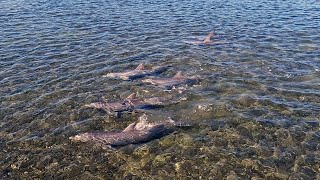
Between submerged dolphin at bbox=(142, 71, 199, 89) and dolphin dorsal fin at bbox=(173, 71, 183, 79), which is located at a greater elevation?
dolphin dorsal fin at bbox=(173, 71, 183, 79)

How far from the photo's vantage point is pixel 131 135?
13578 millimetres

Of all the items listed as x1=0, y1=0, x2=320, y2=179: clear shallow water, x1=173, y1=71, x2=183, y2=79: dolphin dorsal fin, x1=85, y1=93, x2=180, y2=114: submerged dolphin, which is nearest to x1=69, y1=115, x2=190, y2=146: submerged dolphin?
x1=0, y1=0, x2=320, y2=179: clear shallow water

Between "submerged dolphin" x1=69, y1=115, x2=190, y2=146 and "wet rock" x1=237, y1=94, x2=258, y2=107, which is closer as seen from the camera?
"submerged dolphin" x1=69, y1=115, x2=190, y2=146

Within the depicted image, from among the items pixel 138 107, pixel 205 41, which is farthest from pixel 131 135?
pixel 205 41

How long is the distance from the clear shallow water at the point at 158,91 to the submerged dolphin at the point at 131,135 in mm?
319

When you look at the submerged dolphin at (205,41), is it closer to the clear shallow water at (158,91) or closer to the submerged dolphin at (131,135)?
the clear shallow water at (158,91)

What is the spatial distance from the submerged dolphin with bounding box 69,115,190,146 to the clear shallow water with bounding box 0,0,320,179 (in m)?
0.32

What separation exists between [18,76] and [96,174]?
951cm

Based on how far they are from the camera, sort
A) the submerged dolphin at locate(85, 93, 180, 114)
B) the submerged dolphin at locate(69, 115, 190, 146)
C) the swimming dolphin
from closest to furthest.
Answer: the submerged dolphin at locate(69, 115, 190, 146) → the submerged dolphin at locate(85, 93, 180, 114) → the swimming dolphin

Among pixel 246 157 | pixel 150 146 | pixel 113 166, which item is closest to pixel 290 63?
pixel 246 157

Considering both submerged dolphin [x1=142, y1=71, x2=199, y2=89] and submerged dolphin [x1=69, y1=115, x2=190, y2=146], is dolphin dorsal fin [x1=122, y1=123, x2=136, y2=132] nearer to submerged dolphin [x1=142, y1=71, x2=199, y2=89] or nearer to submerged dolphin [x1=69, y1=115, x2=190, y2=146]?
submerged dolphin [x1=69, y1=115, x2=190, y2=146]

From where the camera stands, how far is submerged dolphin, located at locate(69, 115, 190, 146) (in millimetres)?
13351

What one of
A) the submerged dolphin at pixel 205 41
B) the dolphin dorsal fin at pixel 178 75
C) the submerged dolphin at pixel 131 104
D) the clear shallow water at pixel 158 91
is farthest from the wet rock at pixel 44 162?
the submerged dolphin at pixel 205 41

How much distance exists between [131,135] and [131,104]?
8.79 feet
